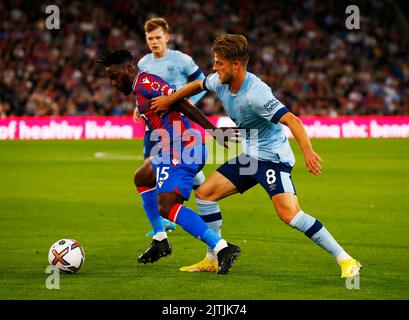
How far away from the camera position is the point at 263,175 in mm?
7602

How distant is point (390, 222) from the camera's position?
37.7 feet

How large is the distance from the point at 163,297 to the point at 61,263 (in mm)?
1427

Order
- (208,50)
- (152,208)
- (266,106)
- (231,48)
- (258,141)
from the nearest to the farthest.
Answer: (266,106)
(231,48)
(258,141)
(152,208)
(208,50)

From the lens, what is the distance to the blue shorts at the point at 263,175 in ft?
24.7

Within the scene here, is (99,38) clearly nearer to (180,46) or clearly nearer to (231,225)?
(180,46)

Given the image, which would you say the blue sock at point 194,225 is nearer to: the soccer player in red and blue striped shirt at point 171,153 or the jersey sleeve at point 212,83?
the soccer player in red and blue striped shirt at point 171,153

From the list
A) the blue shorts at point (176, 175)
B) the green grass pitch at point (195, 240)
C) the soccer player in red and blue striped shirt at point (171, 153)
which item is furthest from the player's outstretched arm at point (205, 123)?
the green grass pitch at point (195, 240)

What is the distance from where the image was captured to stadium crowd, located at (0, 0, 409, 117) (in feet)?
103

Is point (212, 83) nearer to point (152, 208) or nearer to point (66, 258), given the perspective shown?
point (66, 258)

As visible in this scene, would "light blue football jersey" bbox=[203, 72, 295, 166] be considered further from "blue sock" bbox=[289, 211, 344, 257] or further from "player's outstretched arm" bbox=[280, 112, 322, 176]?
"blue sock" bbox=[289, 211, 344, 257]

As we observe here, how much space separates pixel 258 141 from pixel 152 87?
3.65 ft

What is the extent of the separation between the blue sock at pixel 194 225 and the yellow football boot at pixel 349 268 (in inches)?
43.4

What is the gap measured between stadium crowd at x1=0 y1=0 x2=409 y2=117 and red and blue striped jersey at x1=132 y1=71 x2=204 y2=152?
875 inches

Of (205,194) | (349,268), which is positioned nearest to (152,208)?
(205,194)
